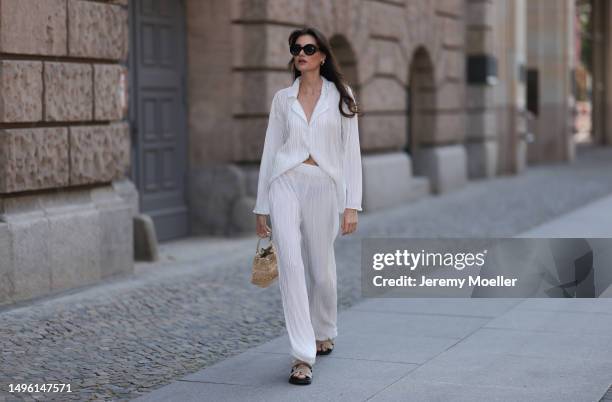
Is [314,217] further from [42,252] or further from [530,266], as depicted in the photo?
[530,266]

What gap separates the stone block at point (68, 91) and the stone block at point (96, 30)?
14 centimetres

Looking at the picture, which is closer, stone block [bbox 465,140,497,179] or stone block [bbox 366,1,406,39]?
stone block [bbox 366,1,406,39]

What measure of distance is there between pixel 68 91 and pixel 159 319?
2029mm

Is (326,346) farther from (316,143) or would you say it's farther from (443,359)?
(316,143)

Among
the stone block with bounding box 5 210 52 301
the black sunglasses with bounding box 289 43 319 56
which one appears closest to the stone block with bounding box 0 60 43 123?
the stone block with bounding box 5 210 52 301

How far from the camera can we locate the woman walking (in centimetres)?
578

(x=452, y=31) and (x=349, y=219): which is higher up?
(x=452, y=31)

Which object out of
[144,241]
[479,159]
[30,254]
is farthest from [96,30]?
[479,159]

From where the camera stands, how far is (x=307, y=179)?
591 centimetres

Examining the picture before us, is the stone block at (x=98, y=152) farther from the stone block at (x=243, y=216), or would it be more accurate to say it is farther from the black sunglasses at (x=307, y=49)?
the black sunglasses at (x=307, y=49)

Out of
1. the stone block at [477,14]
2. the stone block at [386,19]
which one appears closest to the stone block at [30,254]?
the stone block at [386,19]

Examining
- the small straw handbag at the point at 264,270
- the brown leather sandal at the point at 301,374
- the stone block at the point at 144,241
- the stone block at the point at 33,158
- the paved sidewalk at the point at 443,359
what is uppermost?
the stone block at the point at 33,158

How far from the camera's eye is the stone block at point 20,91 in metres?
7.98

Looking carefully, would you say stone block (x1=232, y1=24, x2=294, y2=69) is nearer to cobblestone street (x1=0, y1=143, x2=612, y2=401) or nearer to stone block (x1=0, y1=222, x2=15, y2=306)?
cobblestone street (x1=0, y1=143, x2=612, y2=401)
